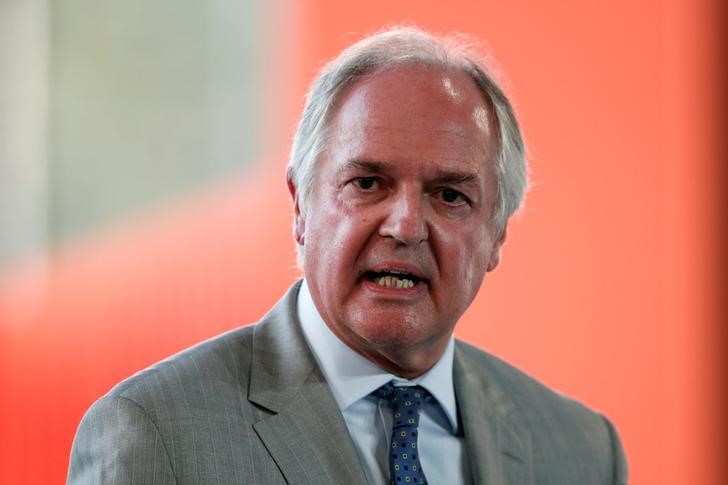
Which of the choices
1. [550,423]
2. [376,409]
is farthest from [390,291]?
[550,423]

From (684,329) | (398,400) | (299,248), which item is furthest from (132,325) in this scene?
(684,329)

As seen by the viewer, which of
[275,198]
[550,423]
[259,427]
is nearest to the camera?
[259,427]

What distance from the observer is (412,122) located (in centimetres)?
189

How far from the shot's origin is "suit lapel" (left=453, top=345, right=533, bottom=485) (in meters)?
2.02

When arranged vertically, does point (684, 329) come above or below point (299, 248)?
below

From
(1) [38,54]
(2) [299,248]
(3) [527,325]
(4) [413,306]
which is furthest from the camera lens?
(3) [527,325]

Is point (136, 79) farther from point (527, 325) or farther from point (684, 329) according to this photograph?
point (684, 329)

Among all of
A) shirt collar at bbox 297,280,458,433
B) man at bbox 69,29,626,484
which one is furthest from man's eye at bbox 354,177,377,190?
shirt collar at bbox 297,280,458,433

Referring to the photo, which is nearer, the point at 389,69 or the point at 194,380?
the point at 194,380

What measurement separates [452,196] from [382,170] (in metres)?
0.15

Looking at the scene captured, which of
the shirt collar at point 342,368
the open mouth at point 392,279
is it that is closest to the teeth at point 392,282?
the open mouth at point 392,279

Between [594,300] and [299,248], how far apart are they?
1.53 m

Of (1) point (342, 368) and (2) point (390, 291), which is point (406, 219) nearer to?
(2) point (390, 291)

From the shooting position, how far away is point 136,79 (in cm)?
291
